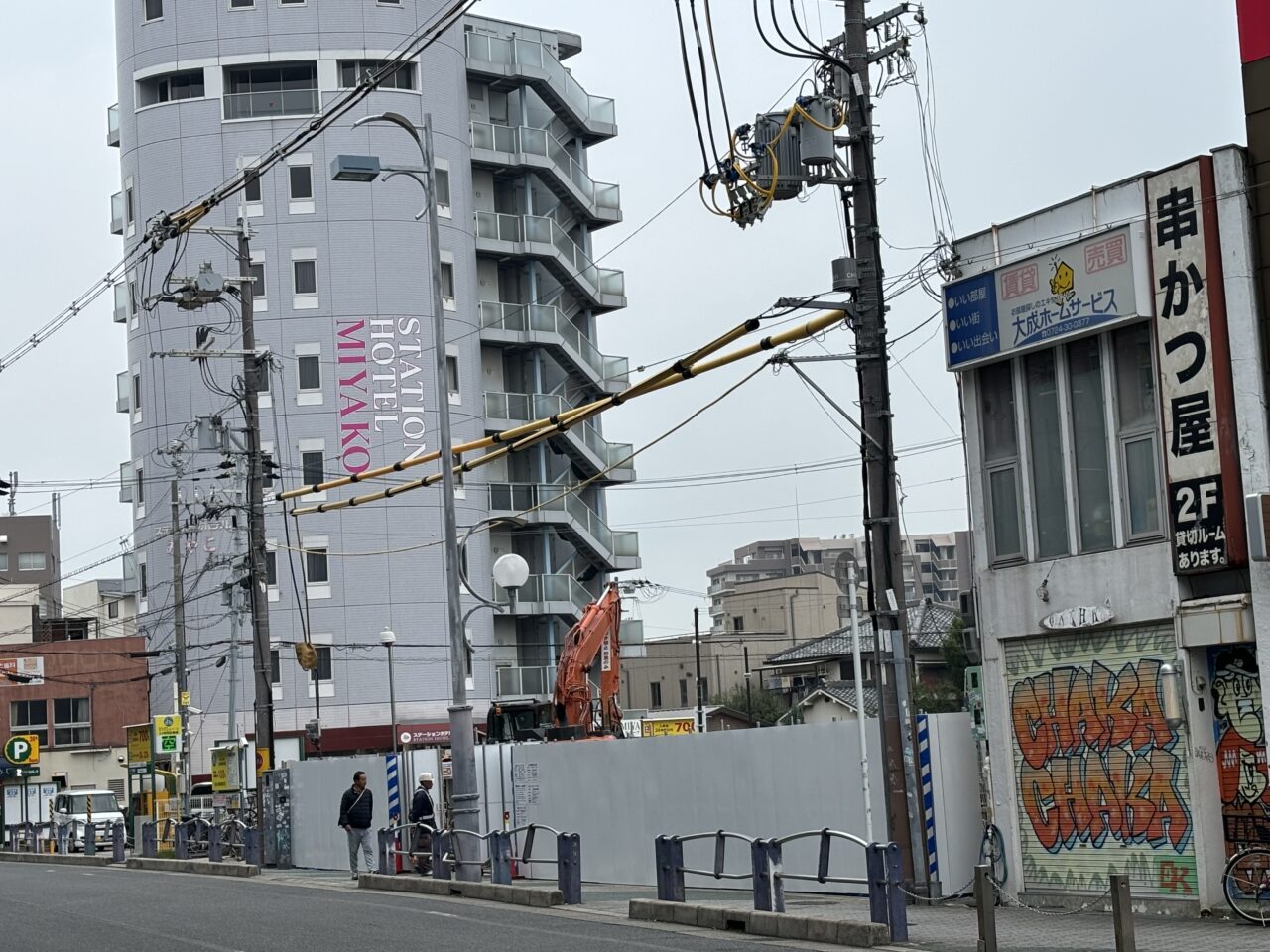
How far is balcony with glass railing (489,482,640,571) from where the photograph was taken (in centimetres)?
6569

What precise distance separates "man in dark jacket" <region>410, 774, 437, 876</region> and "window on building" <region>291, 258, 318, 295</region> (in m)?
34.9

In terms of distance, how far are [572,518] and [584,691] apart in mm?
Result: 29878

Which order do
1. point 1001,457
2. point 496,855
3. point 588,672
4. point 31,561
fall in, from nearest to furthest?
point 1001,457, point 496,855, point 588,672, point 31,561

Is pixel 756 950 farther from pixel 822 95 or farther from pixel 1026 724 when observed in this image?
pixel 822 95

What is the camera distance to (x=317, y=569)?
62.6 m

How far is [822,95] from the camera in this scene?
21.5 metres

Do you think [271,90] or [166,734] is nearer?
[166,734]

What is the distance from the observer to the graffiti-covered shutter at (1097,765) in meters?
19.8

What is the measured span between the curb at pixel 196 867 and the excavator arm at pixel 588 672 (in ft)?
22.3

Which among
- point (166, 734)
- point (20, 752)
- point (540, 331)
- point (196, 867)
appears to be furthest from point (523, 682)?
point (196, 867)

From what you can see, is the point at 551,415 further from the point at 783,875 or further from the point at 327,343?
the point at 783,875

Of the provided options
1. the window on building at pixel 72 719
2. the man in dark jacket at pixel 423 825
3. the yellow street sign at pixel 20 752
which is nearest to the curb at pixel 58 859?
the yellow street sign at pixel 20 752

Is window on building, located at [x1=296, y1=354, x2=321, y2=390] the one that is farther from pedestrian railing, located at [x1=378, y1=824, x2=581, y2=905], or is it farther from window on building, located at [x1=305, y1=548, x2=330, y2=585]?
pedestrian railing, located at [x1=378, y1=824, x2=581, y2=905]

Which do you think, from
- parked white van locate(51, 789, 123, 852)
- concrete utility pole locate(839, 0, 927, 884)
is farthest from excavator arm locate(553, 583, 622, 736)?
parked white van locate(51, 789, 123, 852)
